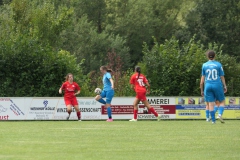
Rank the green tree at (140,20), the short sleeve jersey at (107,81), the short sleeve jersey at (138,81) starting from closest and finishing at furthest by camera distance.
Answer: the short sleeve jersey at (107,81) → the short sleeve jersey at (138,81) → the green tree at (140,20)

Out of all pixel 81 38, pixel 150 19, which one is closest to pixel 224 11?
pixel 150 19

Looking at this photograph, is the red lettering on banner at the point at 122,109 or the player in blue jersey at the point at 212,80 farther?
the red lettering on banner at the point at 122,109

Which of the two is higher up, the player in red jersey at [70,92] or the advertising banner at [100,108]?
the player in red jersey at [70,92]

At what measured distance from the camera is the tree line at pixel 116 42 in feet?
106

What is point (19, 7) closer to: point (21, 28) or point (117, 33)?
point (21, 28)

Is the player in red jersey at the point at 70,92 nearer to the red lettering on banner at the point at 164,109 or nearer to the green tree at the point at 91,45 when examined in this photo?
the red lettering on banner at the point at 164,109

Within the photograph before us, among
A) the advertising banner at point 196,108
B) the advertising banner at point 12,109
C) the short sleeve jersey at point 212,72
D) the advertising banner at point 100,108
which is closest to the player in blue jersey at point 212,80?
the short sleeve jersey at point 212,72

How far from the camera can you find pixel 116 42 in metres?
82.2

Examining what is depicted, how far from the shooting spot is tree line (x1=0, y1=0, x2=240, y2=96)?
106 ft

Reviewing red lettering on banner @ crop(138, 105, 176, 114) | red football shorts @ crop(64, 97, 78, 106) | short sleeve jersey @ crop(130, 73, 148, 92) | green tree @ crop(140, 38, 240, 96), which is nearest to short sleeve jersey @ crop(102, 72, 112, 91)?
short sleeve jersey @ crop(130, 73, 148, 92)

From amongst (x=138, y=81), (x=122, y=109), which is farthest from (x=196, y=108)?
(x=138, y=81)
